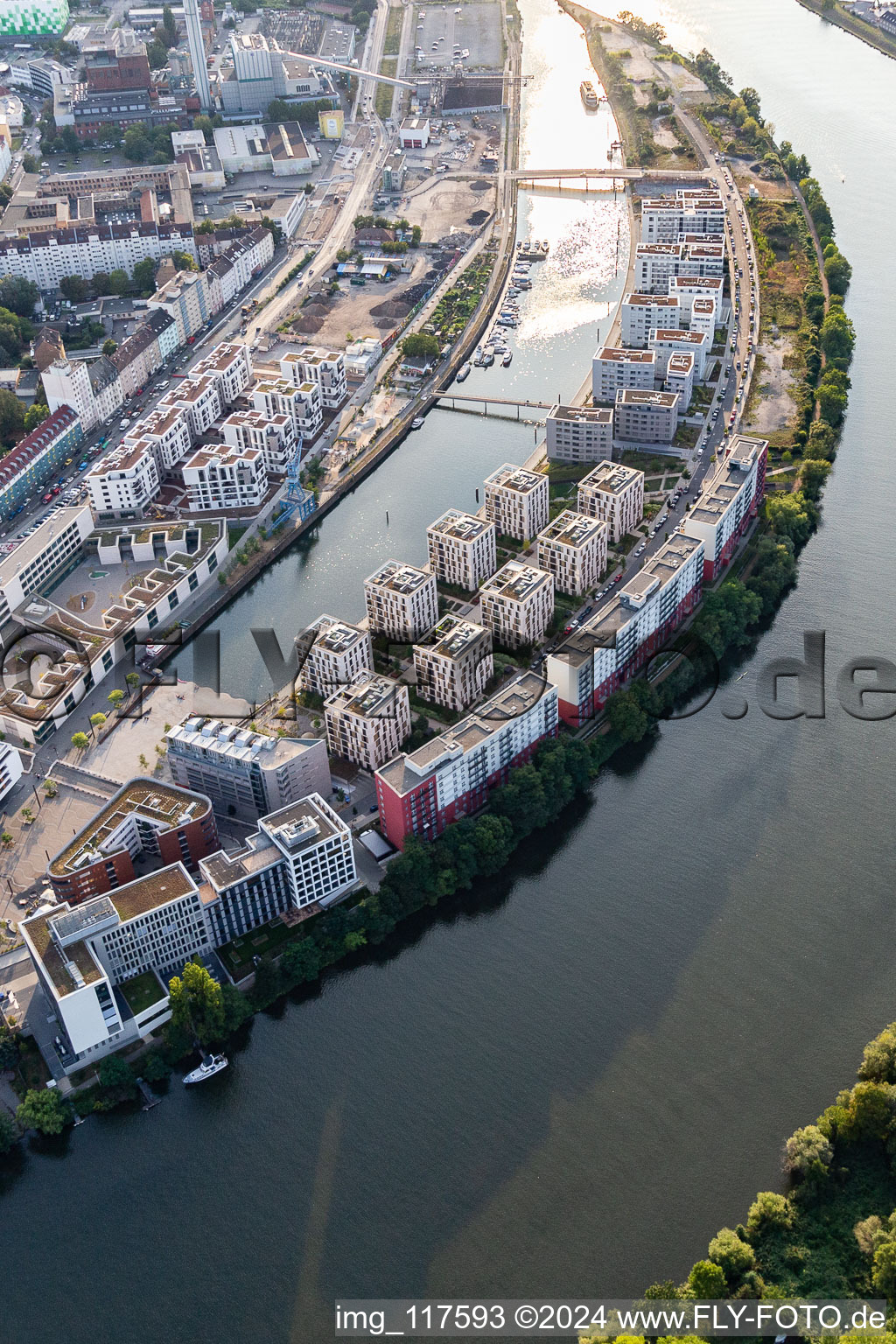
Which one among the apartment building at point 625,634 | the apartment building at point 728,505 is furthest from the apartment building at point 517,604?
the apartment building at point 728,505

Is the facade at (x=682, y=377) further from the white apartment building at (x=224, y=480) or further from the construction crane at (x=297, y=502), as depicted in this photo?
the white apartment building at (x=224, y=480)

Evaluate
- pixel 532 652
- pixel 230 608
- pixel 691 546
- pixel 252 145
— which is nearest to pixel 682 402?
pixel 691 546

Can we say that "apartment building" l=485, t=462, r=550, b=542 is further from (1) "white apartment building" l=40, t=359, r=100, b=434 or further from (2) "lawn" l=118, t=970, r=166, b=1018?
(2) "lawn" l=118, t=970, r=166, b=1018

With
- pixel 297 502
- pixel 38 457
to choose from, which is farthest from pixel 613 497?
pixel 38 457

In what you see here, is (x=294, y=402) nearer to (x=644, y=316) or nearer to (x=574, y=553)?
(x=574, y=553)

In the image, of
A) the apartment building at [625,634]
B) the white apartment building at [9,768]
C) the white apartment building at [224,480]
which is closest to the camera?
the white apartment building at [9,768]

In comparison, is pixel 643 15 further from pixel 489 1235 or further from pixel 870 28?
pixel 489 1235
